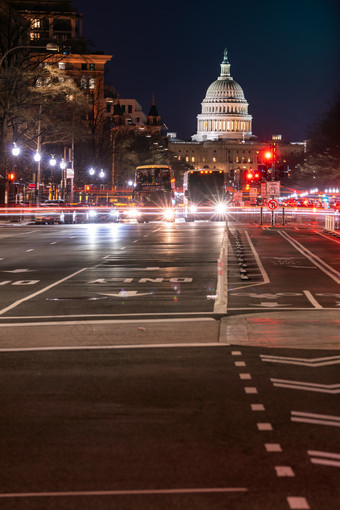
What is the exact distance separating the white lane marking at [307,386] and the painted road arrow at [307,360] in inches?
46.9

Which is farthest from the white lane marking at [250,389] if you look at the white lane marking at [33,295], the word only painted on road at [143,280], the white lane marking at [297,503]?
the word only painted on road at [143,280]

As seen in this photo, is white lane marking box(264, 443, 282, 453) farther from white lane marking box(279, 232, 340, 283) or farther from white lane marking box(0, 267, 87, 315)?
white lane marking box(279, 232, 340, 283)

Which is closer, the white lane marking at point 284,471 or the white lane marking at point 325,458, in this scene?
the white lane marking at point 284,471

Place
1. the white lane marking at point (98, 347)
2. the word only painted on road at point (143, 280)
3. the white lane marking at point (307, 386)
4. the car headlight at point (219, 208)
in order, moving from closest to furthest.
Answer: the white lane marking at point (307, 386), the white lane marking at point (98, 347), the word only painted on road at point (143, 280), the car headlight at point (219, 208)

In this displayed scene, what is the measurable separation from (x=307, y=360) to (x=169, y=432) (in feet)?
13.8

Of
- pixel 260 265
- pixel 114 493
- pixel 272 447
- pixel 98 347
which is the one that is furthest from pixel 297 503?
pixel 260 265

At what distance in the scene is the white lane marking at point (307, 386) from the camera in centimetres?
982

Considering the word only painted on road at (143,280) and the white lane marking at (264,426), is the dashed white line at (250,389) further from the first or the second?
the word only painted on road at (143,280)

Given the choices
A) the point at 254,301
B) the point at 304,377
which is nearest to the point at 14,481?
the point at 304,377

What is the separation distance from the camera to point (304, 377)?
34.8ft

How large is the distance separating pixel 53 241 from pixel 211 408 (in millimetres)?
34184

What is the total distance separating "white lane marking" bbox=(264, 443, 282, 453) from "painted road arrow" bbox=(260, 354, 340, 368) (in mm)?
3926

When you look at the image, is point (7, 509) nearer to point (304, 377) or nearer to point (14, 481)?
point (14, 481)

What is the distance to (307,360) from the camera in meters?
11.8
